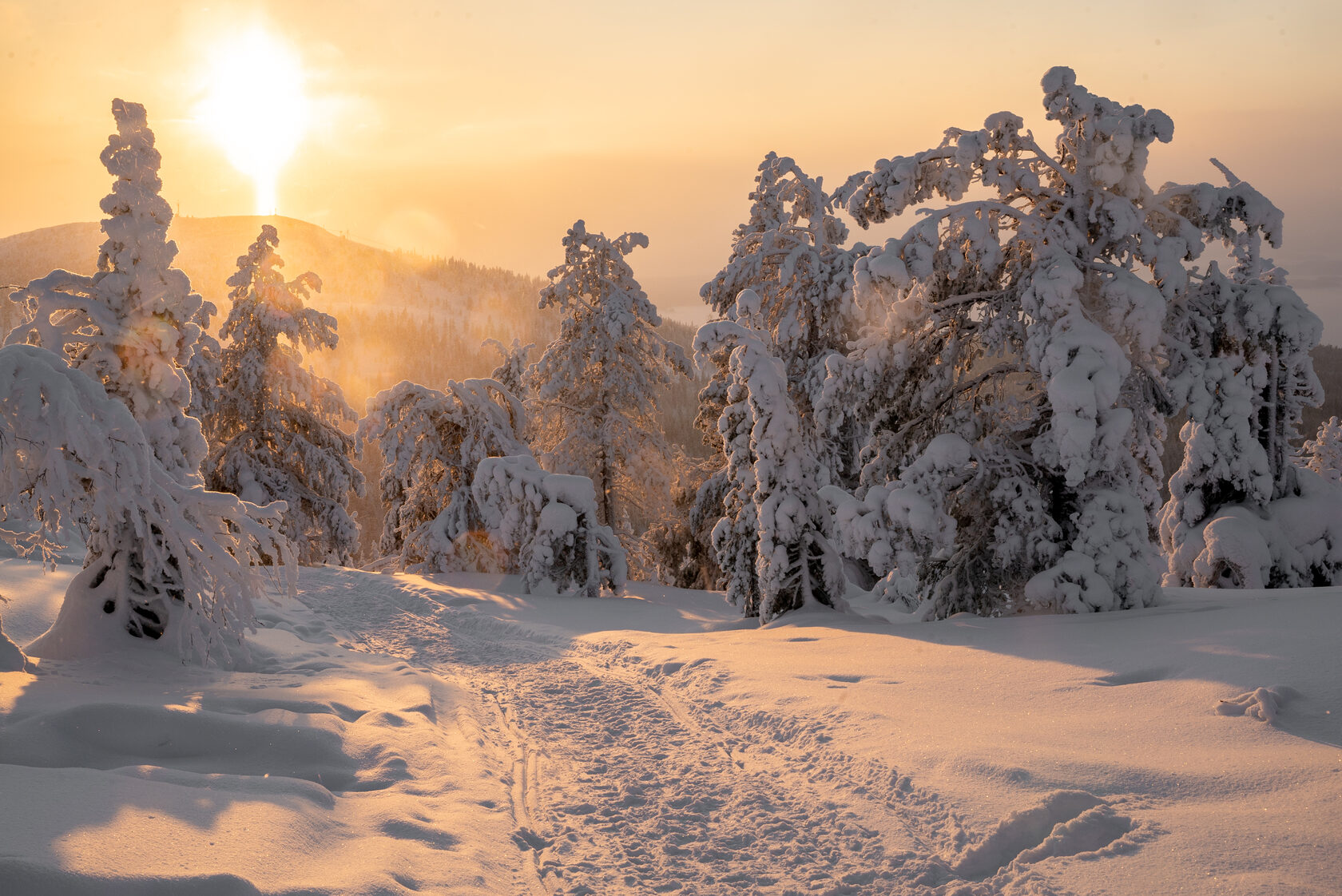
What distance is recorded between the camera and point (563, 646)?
1162cm

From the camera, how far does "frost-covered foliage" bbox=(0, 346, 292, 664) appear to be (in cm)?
682

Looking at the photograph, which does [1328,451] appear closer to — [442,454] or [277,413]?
[442,454]

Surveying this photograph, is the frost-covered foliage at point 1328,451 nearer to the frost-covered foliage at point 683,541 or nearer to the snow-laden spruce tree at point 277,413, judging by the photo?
the frost-covered foliage at point 683,541

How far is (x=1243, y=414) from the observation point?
12.2 m

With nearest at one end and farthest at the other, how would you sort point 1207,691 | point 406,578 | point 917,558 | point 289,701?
point 1207,691 → point 289,701 → point 917,558 → point 406,578

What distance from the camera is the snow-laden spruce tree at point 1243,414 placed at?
11430mm

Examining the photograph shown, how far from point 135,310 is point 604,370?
15.8 meters

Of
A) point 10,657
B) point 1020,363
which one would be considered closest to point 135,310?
point 10,657

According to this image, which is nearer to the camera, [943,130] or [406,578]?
[943,130]

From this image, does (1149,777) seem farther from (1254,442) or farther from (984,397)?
(1254,442)

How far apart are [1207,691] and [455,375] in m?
158

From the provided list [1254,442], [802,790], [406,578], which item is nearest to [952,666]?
[802,790]

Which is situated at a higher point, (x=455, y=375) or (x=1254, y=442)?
(x=455, y=375)

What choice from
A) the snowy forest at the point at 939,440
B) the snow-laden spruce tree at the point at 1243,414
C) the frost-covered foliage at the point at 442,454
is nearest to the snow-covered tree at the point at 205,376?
the frost-covered foliage at the point at 442,454
